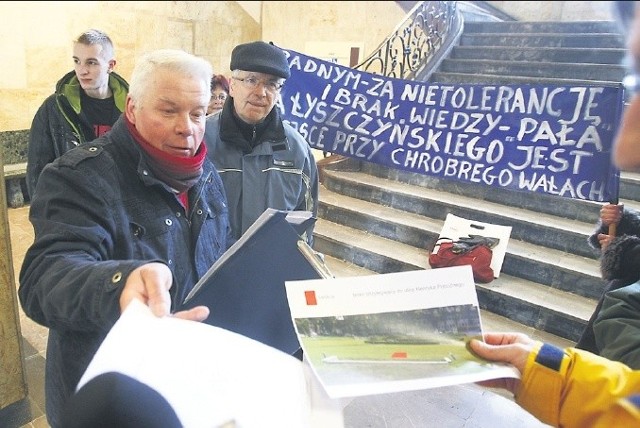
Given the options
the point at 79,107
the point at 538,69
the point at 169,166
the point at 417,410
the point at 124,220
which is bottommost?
the point at 417,410

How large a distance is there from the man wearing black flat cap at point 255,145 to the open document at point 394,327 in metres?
1.01

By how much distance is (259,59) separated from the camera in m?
1.87

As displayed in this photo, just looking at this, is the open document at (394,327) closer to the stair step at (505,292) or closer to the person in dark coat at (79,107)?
the person in dark coat at (79,107)

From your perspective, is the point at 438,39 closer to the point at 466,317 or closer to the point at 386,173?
the point at 386,173

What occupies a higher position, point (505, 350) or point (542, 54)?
point (542, 54)

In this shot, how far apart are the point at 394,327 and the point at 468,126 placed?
2.45 m

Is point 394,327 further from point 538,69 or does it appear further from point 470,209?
point 538,69

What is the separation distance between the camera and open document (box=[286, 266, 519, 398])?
0.74 m

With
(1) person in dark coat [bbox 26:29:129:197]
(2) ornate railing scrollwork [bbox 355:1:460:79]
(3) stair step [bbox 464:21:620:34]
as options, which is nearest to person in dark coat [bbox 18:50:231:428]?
(1) person in dark coat [bbox 26:29:129:197]

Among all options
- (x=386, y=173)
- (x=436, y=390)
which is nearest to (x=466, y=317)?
(x=436, y=390)

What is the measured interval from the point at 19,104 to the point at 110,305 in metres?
5.37

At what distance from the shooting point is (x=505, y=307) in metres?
3.25

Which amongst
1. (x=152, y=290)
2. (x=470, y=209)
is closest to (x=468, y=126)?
(x=470, y=209)

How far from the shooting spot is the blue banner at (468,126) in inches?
102
